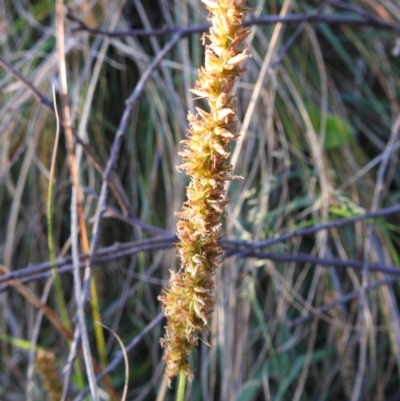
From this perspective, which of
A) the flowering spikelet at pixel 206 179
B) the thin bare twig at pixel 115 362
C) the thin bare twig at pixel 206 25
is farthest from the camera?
the thin bare twig at pixel 206 25

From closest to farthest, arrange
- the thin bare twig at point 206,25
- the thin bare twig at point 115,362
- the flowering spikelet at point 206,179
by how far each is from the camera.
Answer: the flowering spikelet at point 206,179, the thin bare twig at point 115,362, the thin bare twig at point 206,25

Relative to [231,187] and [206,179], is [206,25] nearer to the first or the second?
[231,187]

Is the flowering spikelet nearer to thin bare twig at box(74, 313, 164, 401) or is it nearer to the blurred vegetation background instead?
thin bare twig at box(74, 313, 164, 401)

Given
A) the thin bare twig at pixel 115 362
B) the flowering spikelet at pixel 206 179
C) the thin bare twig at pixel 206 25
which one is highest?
the thin bare twig at pixel 206 25

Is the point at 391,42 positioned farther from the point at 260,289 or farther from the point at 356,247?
the point at 260,289

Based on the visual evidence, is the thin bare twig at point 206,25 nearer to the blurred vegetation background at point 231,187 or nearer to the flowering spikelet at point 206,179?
the blurred vegetation background at point 231,187

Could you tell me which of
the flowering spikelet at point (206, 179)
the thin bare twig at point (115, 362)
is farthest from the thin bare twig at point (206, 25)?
the flowering spikelet at point (206, 179)
